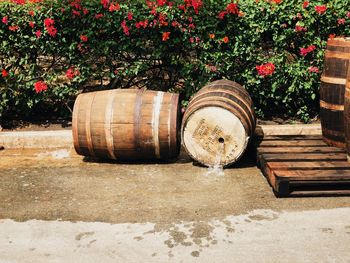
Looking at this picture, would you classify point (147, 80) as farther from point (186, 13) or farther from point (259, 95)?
point (259, 95)

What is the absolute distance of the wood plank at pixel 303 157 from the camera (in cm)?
501

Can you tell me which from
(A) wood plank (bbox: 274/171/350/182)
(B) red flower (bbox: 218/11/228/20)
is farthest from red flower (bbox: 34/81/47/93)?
(A) wood plank (bbox: 274/171/350/182)

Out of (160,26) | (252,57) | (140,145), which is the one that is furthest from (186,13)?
(140,145)

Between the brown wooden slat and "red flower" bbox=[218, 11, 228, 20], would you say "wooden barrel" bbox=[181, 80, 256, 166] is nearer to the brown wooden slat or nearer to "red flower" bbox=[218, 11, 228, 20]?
the brown wooden slat

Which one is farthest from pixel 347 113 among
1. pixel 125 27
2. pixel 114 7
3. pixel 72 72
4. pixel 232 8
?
pixel 72 72

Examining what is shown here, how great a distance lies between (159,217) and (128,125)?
1.42m

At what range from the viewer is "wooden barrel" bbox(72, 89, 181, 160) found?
17.3 feet

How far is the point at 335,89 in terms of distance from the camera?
5.29m

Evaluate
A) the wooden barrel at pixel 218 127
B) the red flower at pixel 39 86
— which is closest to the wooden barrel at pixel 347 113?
the wooden barrel at pixel 218 127

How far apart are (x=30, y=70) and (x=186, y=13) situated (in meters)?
2.32

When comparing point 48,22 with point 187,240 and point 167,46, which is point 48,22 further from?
point 187,240

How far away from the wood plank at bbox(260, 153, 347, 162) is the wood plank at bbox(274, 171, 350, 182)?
1.08ft

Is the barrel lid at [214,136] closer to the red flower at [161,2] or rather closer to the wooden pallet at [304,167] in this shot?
the wooden pallet at [304,167]

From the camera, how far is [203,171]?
5.31 m
